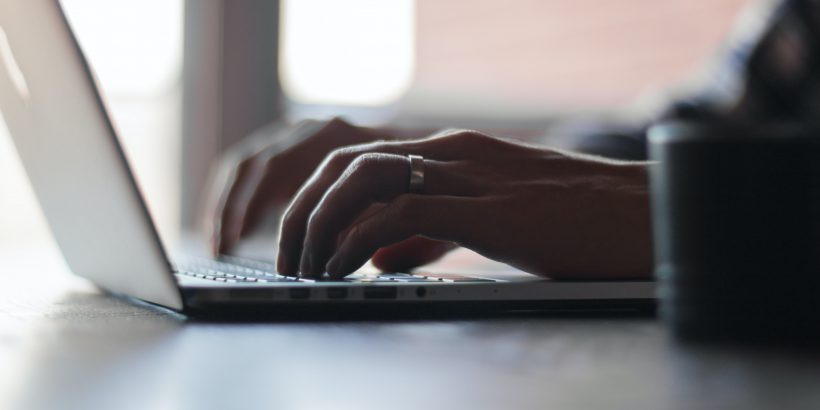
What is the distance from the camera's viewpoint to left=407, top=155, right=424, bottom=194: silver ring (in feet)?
2.32

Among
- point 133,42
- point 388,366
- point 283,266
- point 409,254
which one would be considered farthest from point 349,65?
point 388,366

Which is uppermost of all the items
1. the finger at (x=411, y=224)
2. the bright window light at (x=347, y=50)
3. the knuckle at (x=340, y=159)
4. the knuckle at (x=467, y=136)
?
the bright window light at (x=347, y=50)

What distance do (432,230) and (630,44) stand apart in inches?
107

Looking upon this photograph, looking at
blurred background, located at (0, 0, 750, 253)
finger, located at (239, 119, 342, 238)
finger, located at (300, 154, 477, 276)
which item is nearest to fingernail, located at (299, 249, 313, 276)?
finger, located at (300, 154, 477, 276)

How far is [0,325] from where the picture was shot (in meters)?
0.56

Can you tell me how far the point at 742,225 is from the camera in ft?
1.36

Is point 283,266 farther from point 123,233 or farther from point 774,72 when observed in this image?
point 774,72

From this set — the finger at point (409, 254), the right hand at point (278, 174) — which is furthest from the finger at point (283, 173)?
the finger at point (409, 254)

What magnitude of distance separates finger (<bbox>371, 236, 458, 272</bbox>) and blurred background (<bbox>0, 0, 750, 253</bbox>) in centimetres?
217

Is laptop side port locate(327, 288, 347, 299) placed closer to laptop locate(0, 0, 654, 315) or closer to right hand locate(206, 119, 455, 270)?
laptop locate(0, 0, 654, 315)

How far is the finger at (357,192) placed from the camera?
684mm

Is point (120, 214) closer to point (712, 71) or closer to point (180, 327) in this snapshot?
point (180, 327)

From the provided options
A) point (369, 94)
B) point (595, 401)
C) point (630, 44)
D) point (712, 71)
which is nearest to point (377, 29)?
point (369, 94)

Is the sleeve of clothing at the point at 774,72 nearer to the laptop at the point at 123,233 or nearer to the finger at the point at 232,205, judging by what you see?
the finger at the point at 232,205
